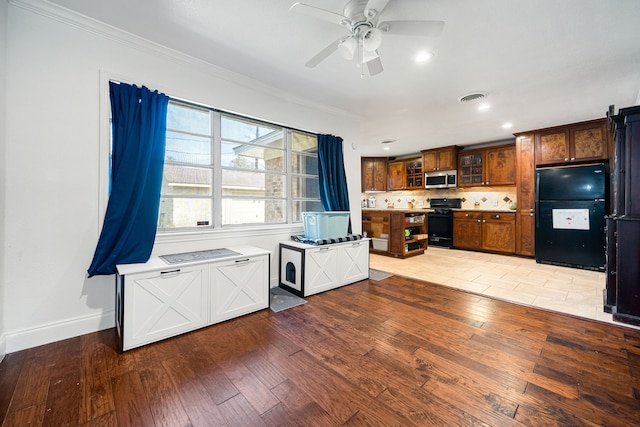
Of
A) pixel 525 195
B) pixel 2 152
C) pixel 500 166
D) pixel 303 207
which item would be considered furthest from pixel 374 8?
pixel 500 166

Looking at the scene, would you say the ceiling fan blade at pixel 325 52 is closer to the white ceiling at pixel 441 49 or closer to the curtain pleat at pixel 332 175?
the white ceiling at pixel 441 49

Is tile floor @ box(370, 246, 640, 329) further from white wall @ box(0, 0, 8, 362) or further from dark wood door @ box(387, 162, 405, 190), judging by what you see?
white wall @ box(0, 0, 8, 362)

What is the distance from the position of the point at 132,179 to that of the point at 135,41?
126 centimetres

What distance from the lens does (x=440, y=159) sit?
652 centimetres

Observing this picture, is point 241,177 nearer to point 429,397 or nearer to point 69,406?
point 69,406

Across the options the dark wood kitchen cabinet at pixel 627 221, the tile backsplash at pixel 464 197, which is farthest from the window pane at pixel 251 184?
the tile backsplash at pixel 464 197

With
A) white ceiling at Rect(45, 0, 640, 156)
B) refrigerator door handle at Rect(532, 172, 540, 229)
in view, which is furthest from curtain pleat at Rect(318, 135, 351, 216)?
refrigerator door handle at Rect(532, 172, 540, 229)

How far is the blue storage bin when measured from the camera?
130 inches

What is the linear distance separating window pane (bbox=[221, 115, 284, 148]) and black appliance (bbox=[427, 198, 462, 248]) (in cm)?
462

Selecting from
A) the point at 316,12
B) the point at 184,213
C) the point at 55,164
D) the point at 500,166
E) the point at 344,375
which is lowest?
the point at 344,375

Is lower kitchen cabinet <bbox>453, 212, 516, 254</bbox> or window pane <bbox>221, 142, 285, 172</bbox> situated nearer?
window pane <bbox>221, 142, 285, 172</bbox>

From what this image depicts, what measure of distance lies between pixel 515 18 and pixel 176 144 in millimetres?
3212

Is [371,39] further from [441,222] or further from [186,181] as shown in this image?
[441,222]

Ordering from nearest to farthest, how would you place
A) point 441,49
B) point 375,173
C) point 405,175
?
point 441,49, point 405,175, point 375,173
